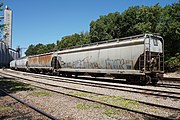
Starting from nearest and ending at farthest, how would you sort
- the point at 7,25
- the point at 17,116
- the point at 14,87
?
the point at 17,116
the point at 14,87
the point at 7,25

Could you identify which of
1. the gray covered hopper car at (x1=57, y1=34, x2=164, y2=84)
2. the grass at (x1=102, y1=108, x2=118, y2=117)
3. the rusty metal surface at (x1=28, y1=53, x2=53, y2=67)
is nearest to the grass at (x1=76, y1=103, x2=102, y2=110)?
the grass at (x1=102, y1=108, x2=118, y2=117)

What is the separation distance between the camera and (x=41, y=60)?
109 feet

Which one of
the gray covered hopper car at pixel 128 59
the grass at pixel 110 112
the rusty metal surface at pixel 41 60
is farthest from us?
A: the rusty metal surface at pixel 41 60

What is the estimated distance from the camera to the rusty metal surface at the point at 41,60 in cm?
2993

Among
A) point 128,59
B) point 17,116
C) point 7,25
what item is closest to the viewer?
point 17,116

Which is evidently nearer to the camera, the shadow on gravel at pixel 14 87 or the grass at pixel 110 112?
the grass at pixel 110 112

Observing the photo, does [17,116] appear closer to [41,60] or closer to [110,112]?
[110,112]

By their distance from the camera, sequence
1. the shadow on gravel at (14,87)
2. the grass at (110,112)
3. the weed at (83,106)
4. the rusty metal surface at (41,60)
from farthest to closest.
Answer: the rusty metal surface at (41,60) < the shadow on gravel at (14,87) < the weed at (83,106) < the grass at (110,112)

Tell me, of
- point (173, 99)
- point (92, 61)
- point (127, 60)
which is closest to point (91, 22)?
point (92, 61)

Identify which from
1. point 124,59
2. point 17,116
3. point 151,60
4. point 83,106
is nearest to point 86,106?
point 83,106

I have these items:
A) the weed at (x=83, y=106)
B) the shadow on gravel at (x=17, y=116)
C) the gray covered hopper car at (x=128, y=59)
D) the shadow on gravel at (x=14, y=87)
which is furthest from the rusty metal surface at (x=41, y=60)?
the shadow on gravel at (x=17, y=116)

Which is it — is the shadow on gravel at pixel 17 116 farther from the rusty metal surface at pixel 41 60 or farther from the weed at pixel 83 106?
the rusty metal surface at pixel 41 60

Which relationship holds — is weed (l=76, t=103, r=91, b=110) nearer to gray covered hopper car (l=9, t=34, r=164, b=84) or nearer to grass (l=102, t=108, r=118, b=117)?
grass (l=102, t=108, r=118, b=117)

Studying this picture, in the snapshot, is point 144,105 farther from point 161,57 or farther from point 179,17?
point 179,17
